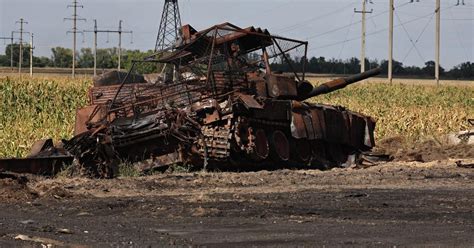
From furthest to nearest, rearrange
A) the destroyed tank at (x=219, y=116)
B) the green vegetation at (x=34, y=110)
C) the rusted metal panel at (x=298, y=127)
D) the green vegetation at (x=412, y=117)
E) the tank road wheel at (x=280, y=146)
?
the green vegetation at (x=412, y=117) → the green vegetation at (x=34, y=110) → the rusted metal panel at (x=298, y=127) → the tank road wheel at (x=280, y=146) → the destroyed tank at (x=219, y=116)

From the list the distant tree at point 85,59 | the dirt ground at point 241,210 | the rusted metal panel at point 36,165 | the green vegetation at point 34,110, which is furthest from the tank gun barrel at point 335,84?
the distant tree at point 85,59

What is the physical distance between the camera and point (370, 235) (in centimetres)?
817

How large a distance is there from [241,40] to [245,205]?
7.82 metres

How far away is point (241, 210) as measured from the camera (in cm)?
1016

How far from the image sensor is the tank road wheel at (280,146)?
16.7 m

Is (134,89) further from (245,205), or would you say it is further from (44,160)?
(245,205)

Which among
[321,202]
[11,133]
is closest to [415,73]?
[11,133]

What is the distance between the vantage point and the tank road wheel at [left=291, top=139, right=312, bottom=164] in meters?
17.6

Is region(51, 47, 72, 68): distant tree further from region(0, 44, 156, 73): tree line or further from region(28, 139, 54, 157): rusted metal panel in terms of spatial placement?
region(28, 139, 54, 157): rusted metal panel

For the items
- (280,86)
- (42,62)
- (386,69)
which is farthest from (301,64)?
(42,62)

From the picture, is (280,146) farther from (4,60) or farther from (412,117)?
(4,60)

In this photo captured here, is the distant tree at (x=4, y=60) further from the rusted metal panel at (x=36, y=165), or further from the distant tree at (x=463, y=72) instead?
the rusted metal panel at (x=36, y=165)

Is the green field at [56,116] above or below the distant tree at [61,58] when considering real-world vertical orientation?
below

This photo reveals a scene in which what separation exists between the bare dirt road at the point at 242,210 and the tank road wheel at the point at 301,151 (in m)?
1.77
